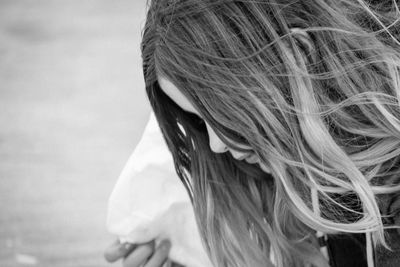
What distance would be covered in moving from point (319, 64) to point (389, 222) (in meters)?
0.32

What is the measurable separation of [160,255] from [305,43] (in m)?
0.60

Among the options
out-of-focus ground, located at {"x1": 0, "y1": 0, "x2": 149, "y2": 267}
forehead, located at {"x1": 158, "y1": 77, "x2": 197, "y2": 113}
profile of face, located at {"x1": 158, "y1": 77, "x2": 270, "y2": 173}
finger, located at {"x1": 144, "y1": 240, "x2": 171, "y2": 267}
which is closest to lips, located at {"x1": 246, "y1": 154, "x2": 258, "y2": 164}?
profile of face, located at {"x1": 158, "y1": 77, "x2": 270, "y2": 173}

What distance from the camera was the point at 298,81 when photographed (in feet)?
3.78

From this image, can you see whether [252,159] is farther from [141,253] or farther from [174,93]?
[141,253]

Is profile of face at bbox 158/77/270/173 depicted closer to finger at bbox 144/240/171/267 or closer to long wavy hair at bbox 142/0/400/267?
long wavy hair at bbox 142/0/400/267

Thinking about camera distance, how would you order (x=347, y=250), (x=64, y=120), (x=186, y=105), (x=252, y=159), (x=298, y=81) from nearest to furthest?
(x=298, y=81) → (x=186, y=105) → (x=252, y=159) → (x=347, y=250) → (x=64, y=120)

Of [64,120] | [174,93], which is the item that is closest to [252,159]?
[174,93]

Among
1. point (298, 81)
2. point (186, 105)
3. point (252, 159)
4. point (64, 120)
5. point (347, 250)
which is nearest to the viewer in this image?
point (298, 81)

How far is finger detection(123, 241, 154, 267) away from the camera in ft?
5.15

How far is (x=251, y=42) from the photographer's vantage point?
1152 mm

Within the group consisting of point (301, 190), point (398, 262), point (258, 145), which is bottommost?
point (398, 262)

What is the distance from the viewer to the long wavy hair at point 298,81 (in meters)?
1.16

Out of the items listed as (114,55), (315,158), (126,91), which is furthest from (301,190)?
(114,55)

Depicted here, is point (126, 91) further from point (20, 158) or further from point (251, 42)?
point (251, 42)
